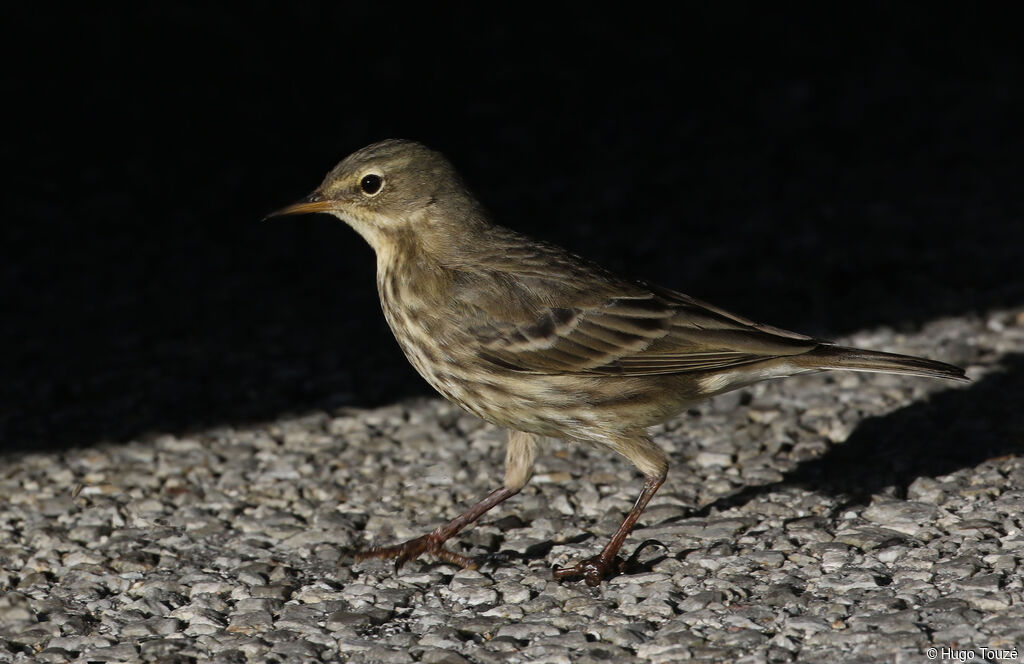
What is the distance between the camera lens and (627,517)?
5.53 m

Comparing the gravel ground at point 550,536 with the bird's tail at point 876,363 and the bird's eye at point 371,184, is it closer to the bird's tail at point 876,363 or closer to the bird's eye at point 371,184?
the bird's tail at point 876,363

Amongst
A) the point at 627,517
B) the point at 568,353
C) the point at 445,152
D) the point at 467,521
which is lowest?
the point at 467,521

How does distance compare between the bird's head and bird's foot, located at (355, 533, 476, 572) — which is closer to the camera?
bird's foot, located at (355, 533, 476, 572)

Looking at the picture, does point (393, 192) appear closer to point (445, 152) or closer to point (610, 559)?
point (610, 559)

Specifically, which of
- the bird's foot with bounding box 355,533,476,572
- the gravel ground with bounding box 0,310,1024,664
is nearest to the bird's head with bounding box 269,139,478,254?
the gravel ground with bounding box 0,310,1024,664

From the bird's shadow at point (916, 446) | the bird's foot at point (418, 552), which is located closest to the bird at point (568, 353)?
the bird's foot at point (418, 552)

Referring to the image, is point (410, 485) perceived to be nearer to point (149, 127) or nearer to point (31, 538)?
point (31, 538)

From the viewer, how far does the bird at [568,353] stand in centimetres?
559

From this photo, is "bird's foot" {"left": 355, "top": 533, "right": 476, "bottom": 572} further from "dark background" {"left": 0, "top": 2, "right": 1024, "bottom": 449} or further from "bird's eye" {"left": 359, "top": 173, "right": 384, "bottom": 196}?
"dark background" {"left": 0, "top": 2, "right": 1024, "bottom": 449}

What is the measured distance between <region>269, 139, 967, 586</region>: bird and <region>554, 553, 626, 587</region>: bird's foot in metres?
0.02

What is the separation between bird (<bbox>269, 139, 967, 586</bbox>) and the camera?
559cm

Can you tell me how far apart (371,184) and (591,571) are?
1987mm

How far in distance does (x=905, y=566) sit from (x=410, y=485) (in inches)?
90.9

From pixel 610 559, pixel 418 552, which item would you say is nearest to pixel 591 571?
pixel 610 559
